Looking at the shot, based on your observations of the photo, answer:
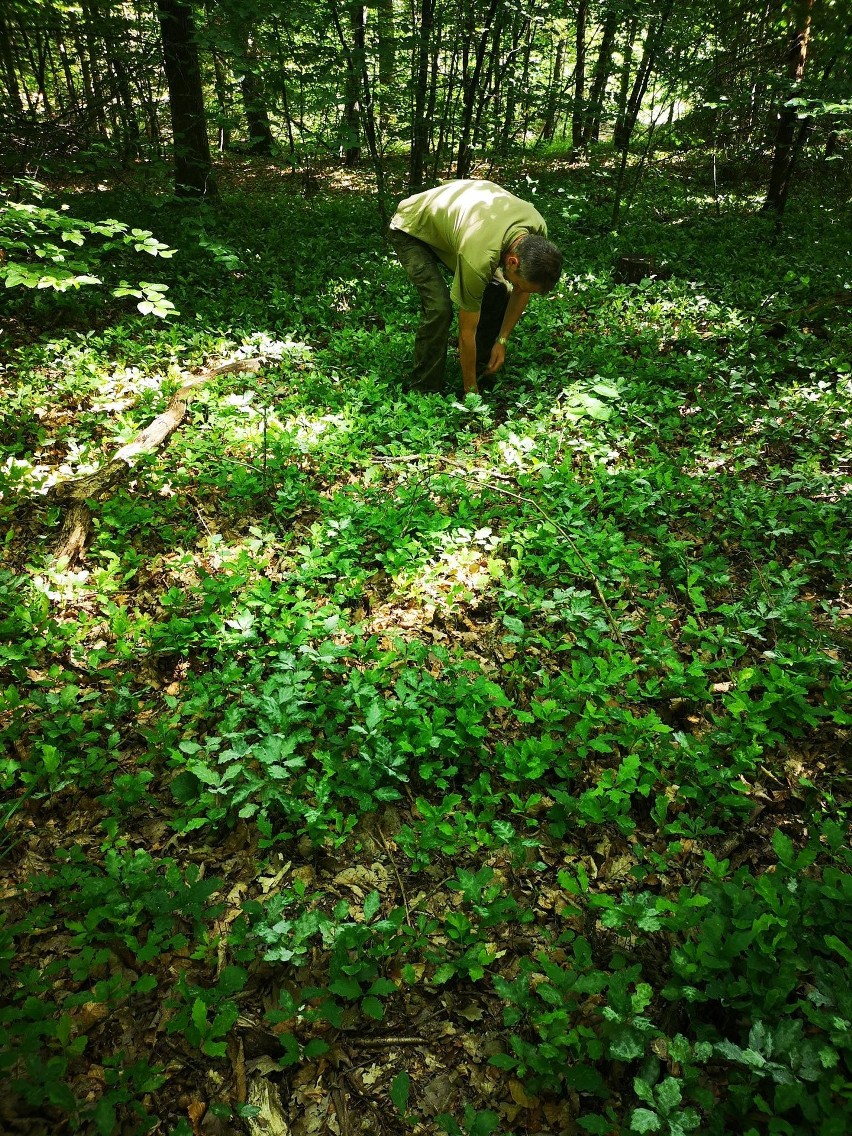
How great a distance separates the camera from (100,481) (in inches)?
175

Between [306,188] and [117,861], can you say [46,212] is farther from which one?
[306,188]

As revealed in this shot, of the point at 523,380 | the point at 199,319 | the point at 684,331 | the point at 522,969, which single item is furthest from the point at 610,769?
the point at 199,319

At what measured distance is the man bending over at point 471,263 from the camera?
15.1ft

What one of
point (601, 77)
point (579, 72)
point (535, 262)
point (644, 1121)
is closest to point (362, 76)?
point (535, 262)

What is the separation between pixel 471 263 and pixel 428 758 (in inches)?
151

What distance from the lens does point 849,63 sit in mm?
8906

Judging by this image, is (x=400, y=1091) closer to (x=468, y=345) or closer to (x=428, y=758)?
(x=428, y=758)

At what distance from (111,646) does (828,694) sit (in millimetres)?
3919

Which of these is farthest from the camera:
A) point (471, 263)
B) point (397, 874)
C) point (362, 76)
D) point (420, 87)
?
point (420, 87)

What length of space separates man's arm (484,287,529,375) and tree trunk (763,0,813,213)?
6.00 meters

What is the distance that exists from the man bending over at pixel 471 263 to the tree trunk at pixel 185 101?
3.82 meters

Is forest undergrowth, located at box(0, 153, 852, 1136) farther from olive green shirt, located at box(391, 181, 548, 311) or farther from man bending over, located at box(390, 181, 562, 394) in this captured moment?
olive green shirt, located at box(391, 181, 548, 311)

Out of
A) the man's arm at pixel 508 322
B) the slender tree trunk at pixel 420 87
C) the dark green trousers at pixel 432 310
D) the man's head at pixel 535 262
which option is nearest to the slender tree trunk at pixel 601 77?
the slender tree trunk at pixel 420 87

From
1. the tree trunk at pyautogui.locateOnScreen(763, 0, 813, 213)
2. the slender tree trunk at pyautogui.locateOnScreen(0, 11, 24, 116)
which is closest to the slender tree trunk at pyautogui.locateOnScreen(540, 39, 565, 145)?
the tree trunk at pyautogui.locateOnScreen(763, 0, 813, 213)
